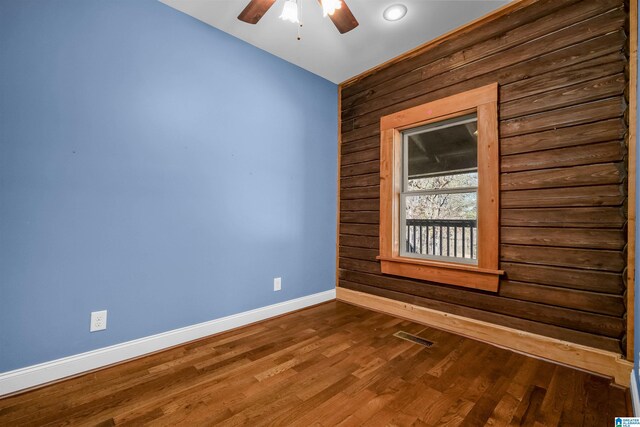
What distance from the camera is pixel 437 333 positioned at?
246 centimetres

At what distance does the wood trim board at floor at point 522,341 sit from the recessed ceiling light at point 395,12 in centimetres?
262

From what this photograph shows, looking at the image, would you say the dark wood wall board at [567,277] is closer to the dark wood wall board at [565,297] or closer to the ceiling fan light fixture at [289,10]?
the dark wood wall board at [565,297]

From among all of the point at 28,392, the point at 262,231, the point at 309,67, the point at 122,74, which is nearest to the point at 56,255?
the point at 28,392

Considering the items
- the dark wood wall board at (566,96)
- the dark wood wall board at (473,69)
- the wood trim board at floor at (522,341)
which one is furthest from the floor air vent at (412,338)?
the dark wood wall board at (473,69)

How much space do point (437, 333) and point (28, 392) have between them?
2848 mm

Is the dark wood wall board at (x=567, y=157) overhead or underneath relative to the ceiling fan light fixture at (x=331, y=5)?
underneath

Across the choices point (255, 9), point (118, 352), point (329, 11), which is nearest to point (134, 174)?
point (118, 352)

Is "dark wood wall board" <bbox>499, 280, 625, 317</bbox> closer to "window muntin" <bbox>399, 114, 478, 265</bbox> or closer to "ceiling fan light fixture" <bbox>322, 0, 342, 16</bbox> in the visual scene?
"window muntin" <bbox>399, 114, 478, 265</bbox>

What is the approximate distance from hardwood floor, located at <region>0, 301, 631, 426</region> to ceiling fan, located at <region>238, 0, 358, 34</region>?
2304 millimetres

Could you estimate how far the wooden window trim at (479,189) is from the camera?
2246 millimetres

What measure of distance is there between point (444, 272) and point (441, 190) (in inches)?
30.3

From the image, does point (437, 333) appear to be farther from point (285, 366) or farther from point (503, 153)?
point (503, 153)

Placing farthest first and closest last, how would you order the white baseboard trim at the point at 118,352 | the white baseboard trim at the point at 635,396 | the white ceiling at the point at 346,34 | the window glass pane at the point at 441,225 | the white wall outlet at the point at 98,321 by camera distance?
the window glass pane at the point at 441,225, the white ceiling at the point at 346,34, the white wall outlet at the point at 98,321, the white baseboard trim at the point at 118,352, the white baseboard trim at the point at 635,396

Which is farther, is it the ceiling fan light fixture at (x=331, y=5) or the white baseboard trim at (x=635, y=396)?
the ceiling fan light fixture at (x=331, y=5)
